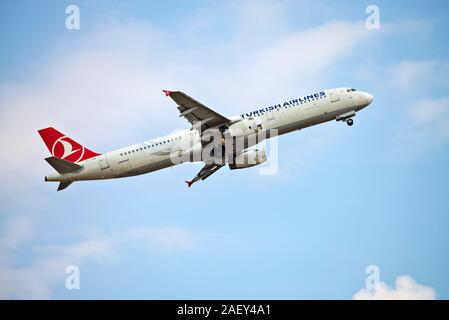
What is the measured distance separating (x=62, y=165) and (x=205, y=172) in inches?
670

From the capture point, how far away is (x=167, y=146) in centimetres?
6962

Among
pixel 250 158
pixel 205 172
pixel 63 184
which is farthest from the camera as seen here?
pixel 205 172

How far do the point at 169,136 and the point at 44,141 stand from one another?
1315 cm

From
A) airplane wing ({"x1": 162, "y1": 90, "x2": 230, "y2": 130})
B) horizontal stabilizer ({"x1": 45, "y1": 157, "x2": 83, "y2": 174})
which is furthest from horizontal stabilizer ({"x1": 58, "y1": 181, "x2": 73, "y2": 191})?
airplane wing ({"x1": 162, "y1": 90, "x2": 230, "y2": 130})

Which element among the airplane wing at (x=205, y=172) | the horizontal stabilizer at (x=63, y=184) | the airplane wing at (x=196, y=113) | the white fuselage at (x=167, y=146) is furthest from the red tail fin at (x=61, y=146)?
the airplane wing at (x=205, y=172)

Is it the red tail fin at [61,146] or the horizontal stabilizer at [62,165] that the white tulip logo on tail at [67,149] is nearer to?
the red tail fin at [61,146]

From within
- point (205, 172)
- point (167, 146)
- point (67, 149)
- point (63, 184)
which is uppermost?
point (67, 149)

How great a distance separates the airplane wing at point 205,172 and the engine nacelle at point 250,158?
8.00 ft

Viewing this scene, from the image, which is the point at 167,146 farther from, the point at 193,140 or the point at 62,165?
the point at 62,165

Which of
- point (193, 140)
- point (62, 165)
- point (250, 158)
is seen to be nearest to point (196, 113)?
point (193, 140)

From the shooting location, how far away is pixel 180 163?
71.1 m

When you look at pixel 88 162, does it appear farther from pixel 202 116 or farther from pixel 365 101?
pixel 365 101

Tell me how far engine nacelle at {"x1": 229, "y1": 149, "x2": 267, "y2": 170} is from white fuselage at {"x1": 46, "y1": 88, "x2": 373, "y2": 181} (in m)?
5.43
